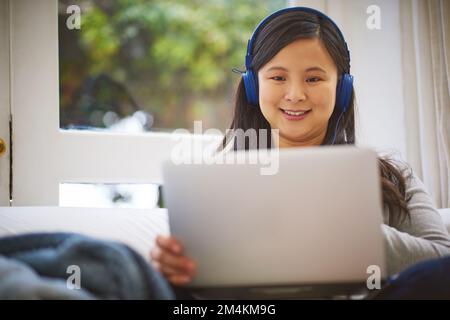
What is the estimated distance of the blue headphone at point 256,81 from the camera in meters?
1.32

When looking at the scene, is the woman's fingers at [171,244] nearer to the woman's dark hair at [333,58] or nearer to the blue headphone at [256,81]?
the woman's dark hair at [333,58]

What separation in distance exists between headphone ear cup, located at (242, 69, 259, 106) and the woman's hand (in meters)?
0.71

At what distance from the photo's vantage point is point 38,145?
66.6 inches

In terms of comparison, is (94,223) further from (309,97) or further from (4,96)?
(4,96)

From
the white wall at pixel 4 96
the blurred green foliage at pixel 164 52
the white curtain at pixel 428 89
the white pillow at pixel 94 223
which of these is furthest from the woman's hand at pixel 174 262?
the white curtain at pixel 428 89

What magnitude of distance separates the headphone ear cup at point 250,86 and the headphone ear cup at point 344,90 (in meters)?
0.22

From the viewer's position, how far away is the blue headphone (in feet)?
4.33

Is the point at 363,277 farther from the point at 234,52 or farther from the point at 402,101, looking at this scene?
the point at 234,52

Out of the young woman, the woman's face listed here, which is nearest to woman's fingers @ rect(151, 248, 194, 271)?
the young woman

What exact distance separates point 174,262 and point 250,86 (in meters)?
0.75

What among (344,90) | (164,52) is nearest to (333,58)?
(344,90)

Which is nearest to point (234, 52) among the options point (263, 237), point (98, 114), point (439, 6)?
point (98, 114)

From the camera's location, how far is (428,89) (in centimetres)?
185
